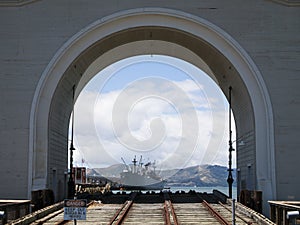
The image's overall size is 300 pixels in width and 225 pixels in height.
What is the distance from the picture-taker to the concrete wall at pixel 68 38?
71.3 feet

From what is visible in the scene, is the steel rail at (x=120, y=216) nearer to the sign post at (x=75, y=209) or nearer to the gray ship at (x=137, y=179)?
the sign post at (x=75, y=209)

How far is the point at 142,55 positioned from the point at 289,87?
10.7m

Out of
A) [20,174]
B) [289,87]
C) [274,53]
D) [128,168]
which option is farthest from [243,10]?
[128,168]

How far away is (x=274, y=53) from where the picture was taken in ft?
72.5

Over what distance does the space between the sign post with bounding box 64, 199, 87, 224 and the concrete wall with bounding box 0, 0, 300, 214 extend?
30.5ft

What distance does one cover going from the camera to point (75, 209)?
12.7 meters

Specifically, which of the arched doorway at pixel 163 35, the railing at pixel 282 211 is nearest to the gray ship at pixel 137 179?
the arched doorway at pixel 163 35

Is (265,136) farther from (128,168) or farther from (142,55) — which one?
(128,168)

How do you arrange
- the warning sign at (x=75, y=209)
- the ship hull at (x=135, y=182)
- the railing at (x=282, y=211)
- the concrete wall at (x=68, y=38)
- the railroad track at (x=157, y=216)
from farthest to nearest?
the ship hull at (x=135, y=182) → the concrete wall at (x=68, y=38) → the railroad track at (x=157, y=216) → the railing at (x=282, y=211) → the warning sign at (x=75, y=209)

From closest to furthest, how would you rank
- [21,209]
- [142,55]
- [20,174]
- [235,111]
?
[21,209]
[20,174]
[235,111]
[142,55]

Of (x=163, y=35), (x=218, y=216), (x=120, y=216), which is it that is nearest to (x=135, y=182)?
(x=163, y=35)

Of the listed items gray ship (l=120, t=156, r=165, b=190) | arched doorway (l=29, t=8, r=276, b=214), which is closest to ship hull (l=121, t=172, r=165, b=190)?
gray ship (l=120, t=156, r=165, b=190)

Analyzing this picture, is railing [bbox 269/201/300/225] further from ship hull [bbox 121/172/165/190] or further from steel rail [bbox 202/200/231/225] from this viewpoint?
ship hull [bbox 121/172/165/190]

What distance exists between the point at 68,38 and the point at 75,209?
11.1 m
